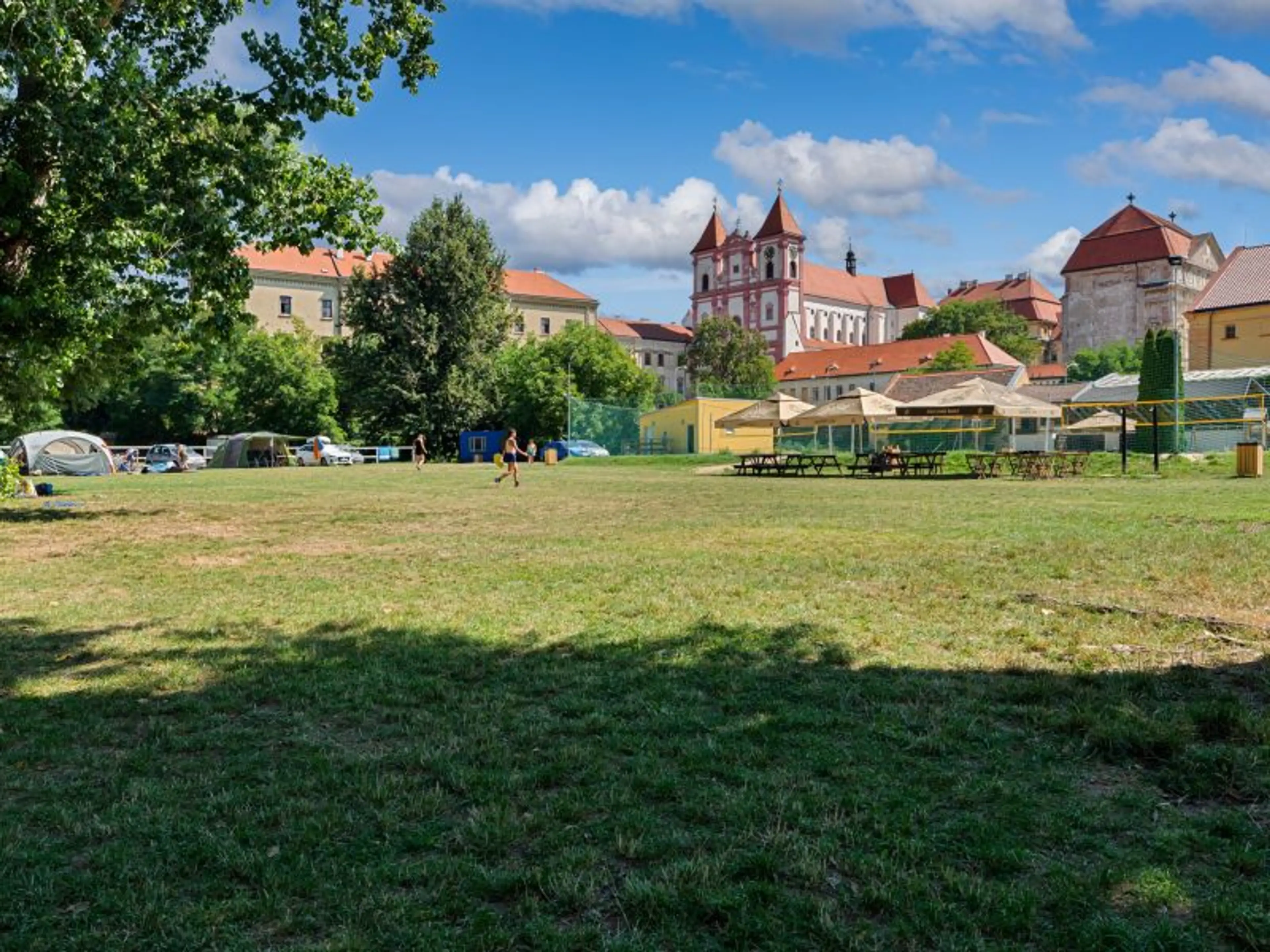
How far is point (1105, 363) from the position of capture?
84.6m

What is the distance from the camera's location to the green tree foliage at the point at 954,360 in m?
98.3

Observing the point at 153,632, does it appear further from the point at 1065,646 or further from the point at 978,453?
the point at 978,453

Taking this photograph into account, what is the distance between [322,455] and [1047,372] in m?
89.8

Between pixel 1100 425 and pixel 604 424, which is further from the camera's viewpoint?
pixel 604 424

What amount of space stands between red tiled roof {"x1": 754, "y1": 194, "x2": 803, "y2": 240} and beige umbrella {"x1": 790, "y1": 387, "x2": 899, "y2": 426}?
10773 centimetres

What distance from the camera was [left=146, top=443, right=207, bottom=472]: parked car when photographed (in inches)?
1927

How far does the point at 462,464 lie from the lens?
4834 centimetres

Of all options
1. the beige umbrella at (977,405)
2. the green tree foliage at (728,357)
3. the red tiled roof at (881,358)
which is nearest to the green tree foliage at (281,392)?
the beige umbrella at (977,405)

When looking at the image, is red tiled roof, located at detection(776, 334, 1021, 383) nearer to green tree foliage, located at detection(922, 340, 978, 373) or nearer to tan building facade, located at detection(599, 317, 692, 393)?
green tree foliage, located at detection(922, 340, 978, 373)

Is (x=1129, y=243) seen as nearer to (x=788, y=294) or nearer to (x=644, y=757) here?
(x=788, y=294)

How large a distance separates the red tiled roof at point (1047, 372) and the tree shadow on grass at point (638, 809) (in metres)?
106

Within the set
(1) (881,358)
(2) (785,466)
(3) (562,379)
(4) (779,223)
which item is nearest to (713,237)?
(4) (779,223)

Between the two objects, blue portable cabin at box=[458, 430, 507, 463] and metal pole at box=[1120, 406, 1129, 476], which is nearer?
metal pole at box=[1120, 406, 1129, 476]

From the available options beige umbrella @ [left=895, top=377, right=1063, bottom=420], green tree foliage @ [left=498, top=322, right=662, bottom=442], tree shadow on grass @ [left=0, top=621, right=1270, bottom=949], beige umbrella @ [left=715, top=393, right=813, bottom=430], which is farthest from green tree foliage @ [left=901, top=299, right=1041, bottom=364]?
tree shadow on grass @ [left=0, top=621, right=1270, bottom=949]
